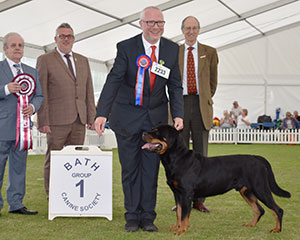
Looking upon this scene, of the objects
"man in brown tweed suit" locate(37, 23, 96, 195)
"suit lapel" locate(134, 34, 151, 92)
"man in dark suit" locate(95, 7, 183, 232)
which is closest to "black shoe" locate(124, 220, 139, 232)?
"man in dark suit" locate(95, 7, 183, 232)

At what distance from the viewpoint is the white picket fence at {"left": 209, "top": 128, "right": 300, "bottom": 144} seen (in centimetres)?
1519

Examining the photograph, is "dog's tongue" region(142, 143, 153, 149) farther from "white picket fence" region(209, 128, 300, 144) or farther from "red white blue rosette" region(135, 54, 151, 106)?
"white picket fence" region(209, 128, 300, 144)

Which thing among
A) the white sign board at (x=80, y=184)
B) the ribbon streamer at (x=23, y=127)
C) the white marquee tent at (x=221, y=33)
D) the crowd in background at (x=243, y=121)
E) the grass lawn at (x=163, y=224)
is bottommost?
the grass lawn at (x=163, y=224)

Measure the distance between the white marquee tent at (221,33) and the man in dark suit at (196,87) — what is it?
6.62 m

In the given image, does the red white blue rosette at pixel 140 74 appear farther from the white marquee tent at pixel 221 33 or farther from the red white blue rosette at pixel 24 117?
the white marquee tent at pixel 221 33

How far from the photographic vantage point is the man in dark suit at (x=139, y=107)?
10.3 feet

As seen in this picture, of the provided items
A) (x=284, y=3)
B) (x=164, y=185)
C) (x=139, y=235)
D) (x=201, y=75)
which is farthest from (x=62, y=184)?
(x=284, y=3)

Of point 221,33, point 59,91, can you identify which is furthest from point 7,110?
point 221,33

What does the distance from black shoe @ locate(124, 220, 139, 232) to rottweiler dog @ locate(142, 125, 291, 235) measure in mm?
283

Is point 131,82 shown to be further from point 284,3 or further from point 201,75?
point 284,3

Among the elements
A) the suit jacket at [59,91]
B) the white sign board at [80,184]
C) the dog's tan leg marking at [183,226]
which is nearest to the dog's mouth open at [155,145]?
the dog's tan leg marking at [183,226]

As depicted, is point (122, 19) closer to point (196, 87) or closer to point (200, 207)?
point (196, 87)

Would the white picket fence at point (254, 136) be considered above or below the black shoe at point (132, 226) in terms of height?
above

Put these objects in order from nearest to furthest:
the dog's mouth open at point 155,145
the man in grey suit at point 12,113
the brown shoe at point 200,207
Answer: the dog's mouth open at point 155,145
the man in grey suit at point 12,113
the brown shoe at point 200,207
